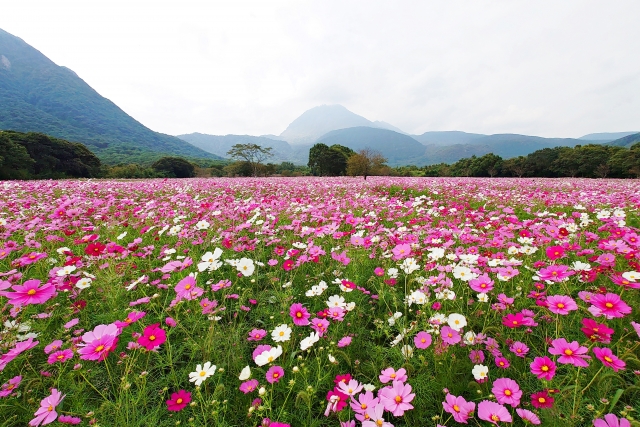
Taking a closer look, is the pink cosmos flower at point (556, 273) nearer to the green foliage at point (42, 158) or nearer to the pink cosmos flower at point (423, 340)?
the pink cosmos flower at point (423, 340)

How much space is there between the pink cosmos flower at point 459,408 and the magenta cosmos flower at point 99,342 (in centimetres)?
144

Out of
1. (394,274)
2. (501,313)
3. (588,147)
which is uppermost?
(588,147)

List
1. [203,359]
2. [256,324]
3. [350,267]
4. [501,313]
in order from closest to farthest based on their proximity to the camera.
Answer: [203,359] < [501,313] < [256,324] < [350,267]

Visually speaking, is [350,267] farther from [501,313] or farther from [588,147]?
[588,147]

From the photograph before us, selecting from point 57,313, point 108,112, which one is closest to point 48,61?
point 108,112

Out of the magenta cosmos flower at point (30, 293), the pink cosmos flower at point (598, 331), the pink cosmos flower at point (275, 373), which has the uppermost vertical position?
the pink cosmos flower at point (598, 331)

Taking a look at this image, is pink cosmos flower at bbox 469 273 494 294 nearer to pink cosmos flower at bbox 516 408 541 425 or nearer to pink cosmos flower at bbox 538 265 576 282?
pink cosmos flower at bbox 538 265 576 282

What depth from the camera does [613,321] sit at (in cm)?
183

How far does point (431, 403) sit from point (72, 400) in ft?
6.08

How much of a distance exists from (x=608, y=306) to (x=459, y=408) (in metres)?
0.90

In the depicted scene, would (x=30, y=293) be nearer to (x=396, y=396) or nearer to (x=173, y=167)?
(x=396, y=396)

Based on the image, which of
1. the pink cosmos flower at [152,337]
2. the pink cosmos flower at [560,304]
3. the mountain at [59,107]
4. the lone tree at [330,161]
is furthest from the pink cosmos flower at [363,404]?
the mountain at [59,107]

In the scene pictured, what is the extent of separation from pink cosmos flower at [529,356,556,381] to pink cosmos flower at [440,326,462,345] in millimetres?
329

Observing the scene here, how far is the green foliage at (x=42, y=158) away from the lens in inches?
1000
